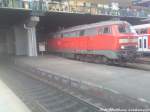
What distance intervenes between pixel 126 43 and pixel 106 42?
1435 mm

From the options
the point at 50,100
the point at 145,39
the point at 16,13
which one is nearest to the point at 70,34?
the point at 145,39

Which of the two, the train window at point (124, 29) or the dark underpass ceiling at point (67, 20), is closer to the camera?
the train window at point (124, 29)

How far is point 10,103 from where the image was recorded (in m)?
9.60

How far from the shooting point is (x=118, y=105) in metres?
8.01

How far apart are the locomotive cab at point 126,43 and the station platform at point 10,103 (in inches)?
322

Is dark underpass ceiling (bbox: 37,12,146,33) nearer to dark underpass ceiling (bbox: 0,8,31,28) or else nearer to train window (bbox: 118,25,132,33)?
dark underpass ceiling (bbox: 0,8,31,28)

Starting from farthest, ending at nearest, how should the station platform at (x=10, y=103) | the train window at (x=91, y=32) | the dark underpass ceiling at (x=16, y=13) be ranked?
the dark underpass ceiling at (x=16, y=13) < the train window at (x=91, y=32) < the station platform at (x=10, y=103)

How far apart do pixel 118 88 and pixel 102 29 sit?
9.34 metres

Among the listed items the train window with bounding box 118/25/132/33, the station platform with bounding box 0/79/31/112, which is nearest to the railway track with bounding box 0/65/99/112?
the station platform with bounding box 0/79/31/112

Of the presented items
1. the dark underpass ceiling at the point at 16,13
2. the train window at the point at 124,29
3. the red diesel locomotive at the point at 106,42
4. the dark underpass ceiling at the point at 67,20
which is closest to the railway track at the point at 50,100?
the red diesel locomotive at the point at 106,42

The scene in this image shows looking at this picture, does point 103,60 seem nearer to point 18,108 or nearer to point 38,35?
point 18,108

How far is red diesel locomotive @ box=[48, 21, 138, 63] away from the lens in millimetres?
16953

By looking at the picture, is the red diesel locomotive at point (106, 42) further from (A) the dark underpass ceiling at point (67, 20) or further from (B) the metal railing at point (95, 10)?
(A) the dark underpass ceiling at point (67, 20)

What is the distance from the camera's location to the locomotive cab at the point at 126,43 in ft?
55.4
